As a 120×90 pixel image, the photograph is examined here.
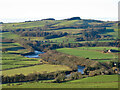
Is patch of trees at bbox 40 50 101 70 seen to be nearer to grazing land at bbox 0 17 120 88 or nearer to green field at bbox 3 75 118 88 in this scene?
grazing land at bbox 0 17 120 88

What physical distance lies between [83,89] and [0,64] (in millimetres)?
35069

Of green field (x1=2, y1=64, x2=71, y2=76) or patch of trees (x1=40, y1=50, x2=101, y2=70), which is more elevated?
patch of trees (x1=40, y1=50, x2=101, y2=70)

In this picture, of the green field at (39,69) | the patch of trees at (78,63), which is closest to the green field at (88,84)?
the patch of trees at (78,63)

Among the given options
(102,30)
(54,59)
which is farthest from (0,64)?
(102,30)

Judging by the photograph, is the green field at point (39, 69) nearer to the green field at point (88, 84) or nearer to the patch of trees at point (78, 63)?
the patch of trees at point (78, 63)

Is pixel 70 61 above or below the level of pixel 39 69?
above

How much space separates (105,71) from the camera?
57.3 metres

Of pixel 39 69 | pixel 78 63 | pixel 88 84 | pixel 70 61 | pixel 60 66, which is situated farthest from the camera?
pixel 78 63

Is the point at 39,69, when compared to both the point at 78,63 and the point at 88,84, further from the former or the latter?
the point at 88,84

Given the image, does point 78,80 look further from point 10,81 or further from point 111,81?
point 10,81

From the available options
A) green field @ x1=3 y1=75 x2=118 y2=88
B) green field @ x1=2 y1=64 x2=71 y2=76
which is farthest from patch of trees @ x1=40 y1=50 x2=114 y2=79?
green field @ x1=3 y1=75 x2=118 y2=88

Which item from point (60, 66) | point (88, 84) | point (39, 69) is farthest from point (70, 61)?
point (88, 84)

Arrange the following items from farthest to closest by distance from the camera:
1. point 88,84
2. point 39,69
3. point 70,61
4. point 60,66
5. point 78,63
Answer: point 78,63, point 70,61, point 60,66, point 39,69, point 88,84

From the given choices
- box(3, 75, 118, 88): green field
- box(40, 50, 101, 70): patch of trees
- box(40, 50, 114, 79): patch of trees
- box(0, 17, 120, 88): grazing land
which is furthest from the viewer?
box(40, 50, 101, 70): patch of trees
